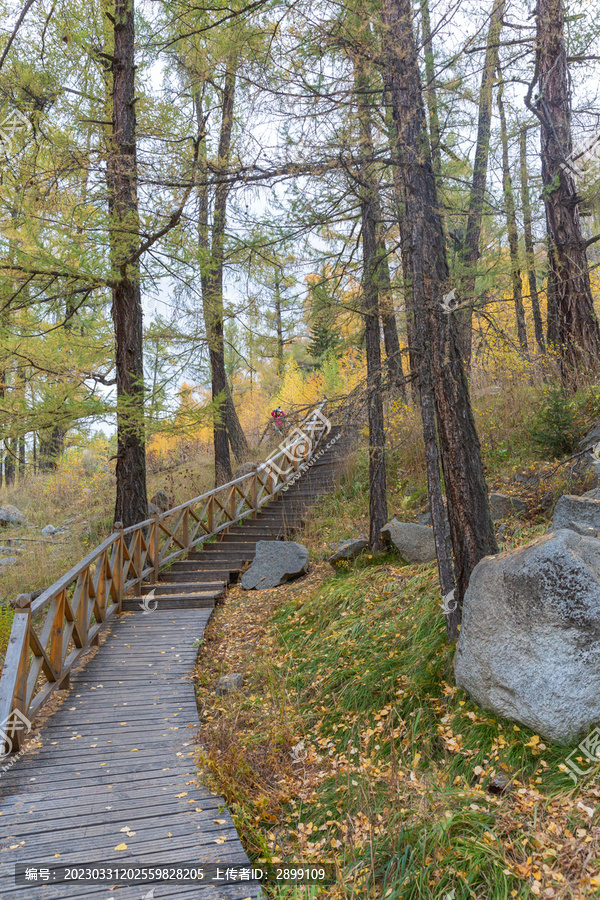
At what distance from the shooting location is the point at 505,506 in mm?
5883

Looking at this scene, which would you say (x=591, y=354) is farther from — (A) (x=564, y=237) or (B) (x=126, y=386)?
(B) (x=126, y=386)

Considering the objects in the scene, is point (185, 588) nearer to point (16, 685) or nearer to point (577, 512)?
point (16, 685)

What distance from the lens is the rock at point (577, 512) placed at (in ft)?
13.9

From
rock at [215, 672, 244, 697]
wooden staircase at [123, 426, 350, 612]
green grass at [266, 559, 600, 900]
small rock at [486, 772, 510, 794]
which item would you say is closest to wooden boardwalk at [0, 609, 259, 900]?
rock at [215, 672, 244, 697]

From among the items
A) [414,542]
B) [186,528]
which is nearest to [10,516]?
[186,528]

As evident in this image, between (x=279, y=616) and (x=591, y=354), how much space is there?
17.4ft

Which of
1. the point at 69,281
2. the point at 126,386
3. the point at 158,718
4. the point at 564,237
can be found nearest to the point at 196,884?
the point at 158,718

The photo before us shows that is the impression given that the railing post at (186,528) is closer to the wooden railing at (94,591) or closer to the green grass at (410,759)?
the wooden railing at (94,591)

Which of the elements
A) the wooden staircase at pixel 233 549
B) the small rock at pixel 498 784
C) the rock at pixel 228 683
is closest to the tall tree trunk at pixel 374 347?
the wooden staircase at pixel 233 549

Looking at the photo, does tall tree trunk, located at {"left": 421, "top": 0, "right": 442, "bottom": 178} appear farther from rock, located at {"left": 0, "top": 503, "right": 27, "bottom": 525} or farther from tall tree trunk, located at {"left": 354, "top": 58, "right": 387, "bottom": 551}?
rock, located at {"left": 0, "top": 503, "right": 27, "bottom": 525}

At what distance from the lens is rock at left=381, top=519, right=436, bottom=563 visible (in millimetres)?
6238

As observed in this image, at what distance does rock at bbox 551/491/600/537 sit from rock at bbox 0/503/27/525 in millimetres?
12428

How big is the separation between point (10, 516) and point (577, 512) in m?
12.7

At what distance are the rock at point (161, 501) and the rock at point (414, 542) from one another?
263 inches
